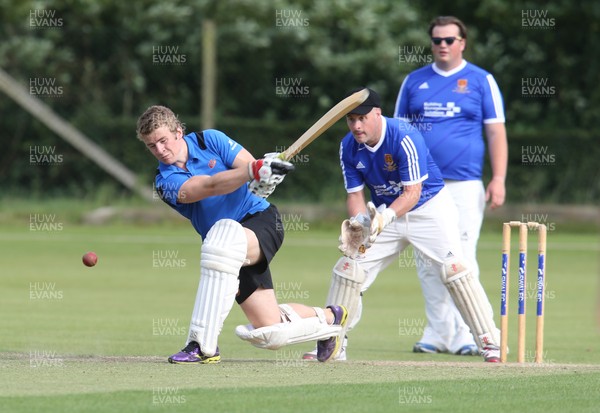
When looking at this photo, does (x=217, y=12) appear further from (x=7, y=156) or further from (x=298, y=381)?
(x=298, y=381)

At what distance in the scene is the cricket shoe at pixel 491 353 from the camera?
24.5 feet

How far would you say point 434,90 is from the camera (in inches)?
336

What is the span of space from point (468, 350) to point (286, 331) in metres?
1.97

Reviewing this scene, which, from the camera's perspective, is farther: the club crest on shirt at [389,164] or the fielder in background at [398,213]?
the club crest on shirt at [389,164]

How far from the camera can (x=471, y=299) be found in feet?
24.6

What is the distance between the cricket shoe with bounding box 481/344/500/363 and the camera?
7.46 meters

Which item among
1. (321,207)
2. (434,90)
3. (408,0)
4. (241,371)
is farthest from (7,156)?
(241,371)

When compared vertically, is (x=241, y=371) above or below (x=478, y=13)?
below

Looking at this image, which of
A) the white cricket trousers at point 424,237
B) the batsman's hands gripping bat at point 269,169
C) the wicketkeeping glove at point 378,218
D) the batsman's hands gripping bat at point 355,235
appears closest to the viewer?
the batsman's hands gripping bat at point 269,169

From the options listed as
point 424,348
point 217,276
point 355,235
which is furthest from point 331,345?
point 424,348

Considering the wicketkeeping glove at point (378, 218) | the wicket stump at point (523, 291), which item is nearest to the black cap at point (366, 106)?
the wicketkeeping glove at point (378, 218)

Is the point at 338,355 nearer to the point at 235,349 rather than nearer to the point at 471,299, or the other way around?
the point at 471,299

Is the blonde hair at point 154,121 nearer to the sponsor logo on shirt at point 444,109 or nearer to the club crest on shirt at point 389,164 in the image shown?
the club crest on shirt at point 389,164

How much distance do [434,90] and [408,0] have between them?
17.2 metres
